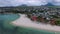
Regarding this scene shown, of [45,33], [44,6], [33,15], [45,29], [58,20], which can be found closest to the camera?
[45,33]

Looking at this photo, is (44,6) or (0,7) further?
(0,7)

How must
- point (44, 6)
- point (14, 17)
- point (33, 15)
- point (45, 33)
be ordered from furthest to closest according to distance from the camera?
point (14, 17)
point (33, 15)
point (44, 6)
point (45, 33)

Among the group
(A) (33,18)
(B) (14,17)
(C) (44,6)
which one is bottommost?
(B) (14,17)

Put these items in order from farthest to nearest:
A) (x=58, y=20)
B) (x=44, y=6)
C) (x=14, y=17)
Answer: (x=14, y=17) → (x=44, y=6) → (x=58, y=20)

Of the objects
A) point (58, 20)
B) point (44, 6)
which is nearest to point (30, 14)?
point (44, 6)

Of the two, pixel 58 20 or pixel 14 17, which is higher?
pixel 58 20

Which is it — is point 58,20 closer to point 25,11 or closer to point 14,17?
point 25,11

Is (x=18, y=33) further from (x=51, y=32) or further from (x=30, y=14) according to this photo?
(x=30, y=14)

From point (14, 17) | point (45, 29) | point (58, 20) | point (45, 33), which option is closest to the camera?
point (45, 33)

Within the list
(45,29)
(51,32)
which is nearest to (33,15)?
(45,29)
